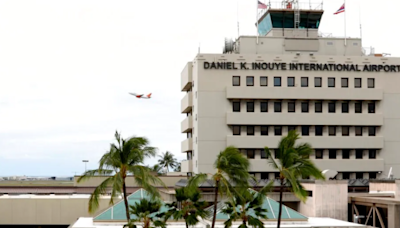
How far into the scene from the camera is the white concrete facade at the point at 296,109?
91.9m

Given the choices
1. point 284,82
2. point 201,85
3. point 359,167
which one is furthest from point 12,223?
point 359,167

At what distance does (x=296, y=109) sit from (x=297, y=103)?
914mm

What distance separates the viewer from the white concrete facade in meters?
91.9

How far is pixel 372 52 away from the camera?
10275cm

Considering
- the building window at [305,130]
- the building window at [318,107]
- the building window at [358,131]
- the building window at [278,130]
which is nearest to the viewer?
the building window at [278,130]

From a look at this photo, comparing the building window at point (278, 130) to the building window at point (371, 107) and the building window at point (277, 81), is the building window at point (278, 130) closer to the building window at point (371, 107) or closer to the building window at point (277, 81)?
the building window at point (277, 81)

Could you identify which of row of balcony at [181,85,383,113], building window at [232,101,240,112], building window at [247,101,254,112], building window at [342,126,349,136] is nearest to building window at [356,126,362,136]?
building window at [342,126,349,136]

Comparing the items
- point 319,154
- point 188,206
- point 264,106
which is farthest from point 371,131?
point 188,206

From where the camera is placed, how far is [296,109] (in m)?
93.9

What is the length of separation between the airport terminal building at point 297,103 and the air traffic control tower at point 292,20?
1.06 metres

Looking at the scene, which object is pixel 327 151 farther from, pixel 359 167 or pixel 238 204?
pixel 238 204

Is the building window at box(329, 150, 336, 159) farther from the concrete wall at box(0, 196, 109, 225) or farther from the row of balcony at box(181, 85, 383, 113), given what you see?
the concrete wall at box(0, 196, 109, 225)

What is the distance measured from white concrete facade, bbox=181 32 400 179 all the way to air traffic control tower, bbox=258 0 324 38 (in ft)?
8.50

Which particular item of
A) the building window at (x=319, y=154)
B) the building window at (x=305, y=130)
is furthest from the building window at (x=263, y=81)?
the building window at (x=319, y=154)
